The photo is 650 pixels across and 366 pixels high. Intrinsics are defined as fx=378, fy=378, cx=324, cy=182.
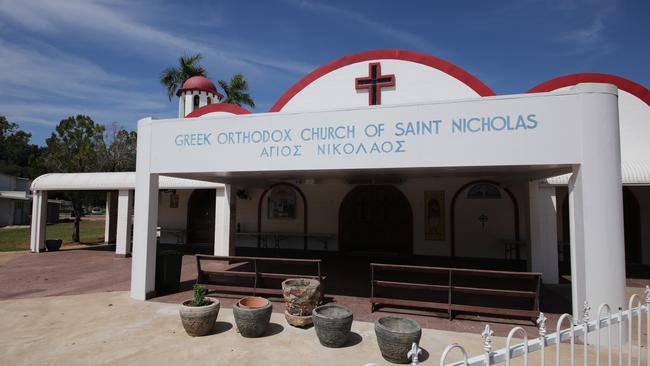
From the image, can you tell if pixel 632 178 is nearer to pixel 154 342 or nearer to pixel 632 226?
pixel 632 226

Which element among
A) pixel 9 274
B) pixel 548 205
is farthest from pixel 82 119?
pixel 548 205

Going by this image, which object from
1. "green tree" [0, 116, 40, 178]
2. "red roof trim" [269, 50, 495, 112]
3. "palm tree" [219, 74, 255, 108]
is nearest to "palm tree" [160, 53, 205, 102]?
"palm tree" [219, 74, 255, 108]

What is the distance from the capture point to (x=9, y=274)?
1059 centimetres

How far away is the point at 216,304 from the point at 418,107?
15.2 feet

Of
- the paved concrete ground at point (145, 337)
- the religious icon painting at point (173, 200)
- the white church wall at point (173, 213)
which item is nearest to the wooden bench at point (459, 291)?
the paved concrete ground at point (145, 337)

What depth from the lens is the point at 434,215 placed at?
44.4ft

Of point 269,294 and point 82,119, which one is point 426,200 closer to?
point 269,294

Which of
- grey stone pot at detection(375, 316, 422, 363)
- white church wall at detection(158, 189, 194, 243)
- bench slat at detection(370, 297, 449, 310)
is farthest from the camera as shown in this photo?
white church wall at detection(158, 189, 194, 243)

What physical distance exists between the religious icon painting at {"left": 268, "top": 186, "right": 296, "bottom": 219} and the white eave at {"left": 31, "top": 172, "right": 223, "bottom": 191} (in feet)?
11.4

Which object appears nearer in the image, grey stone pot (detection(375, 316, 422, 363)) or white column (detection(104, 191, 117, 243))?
grey stone pot (detection(375, 316, 422, 363))

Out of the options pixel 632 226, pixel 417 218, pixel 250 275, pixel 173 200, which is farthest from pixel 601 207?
pixel 173 200

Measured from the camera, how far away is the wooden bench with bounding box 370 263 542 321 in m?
6.34

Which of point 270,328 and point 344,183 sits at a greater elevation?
point 344,183

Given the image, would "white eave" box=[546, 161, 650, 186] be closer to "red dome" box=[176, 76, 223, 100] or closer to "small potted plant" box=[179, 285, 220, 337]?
"small potted plant" box=[179, 285, 220, 337]
